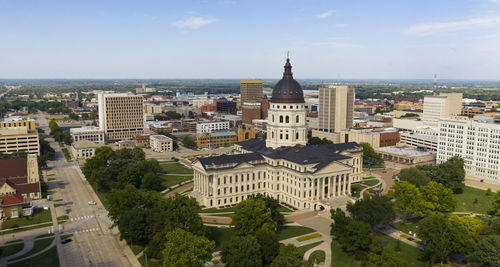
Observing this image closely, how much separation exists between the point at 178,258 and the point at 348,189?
57003 mm

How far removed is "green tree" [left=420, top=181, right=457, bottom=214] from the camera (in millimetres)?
82438

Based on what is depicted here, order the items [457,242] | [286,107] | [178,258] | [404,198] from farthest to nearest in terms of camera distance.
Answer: [286,107] → [404,198] → [457,242] → [178,258]

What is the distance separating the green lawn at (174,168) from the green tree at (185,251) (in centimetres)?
7517

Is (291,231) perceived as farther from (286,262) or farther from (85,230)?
(85,230)

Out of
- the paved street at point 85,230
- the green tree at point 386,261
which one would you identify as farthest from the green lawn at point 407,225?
the paved street at point 85,230

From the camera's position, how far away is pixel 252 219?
233 feet

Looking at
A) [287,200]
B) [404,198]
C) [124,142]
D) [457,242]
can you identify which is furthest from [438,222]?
[124,142]

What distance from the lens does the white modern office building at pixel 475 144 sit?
4540 inches

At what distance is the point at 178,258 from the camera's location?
2243 inches

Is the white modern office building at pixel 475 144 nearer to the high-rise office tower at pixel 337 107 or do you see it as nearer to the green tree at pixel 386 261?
the high-rise office tower at pixel 337 107

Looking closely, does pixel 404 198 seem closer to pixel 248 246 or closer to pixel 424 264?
pixel 424 264

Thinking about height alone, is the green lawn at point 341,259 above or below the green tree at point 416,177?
below

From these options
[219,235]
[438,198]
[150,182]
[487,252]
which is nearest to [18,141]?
[150,182]

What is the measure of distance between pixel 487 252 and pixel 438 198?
27914mm
